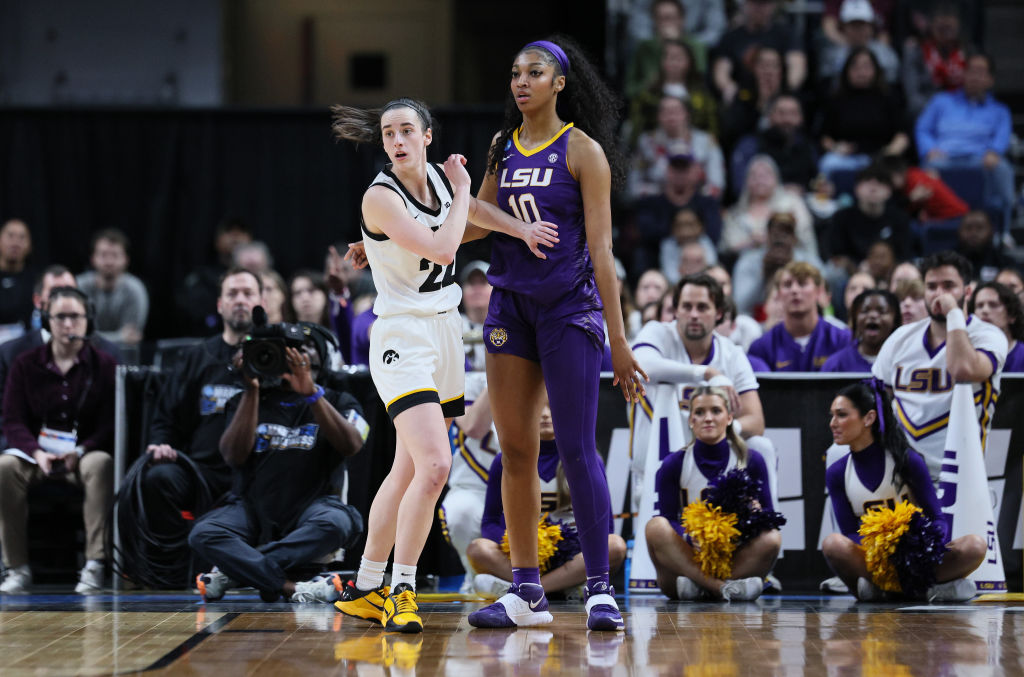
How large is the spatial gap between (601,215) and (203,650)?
2.12m

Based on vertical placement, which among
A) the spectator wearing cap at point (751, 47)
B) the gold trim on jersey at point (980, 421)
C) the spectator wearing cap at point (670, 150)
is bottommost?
the gold trim on jersey at point (980, 421)

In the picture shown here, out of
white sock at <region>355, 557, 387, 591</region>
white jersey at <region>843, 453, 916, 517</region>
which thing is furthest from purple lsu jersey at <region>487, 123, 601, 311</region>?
white jersey at <region>843, 453, 916, 517</region>

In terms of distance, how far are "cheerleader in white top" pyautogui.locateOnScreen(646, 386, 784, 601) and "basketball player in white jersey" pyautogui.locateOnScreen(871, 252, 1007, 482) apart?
88 cm

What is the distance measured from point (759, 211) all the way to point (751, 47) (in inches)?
97.0

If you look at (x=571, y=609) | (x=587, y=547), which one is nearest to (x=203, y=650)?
(x=587, y=547)

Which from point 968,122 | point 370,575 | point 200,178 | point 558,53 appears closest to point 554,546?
point 370,575

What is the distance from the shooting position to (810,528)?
6797mm

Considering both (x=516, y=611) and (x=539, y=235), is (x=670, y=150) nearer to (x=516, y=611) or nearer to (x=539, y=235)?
(x=539, y=235)

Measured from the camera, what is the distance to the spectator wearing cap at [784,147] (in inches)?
451

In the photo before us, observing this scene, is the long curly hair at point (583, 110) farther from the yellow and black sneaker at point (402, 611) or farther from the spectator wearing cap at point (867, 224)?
the spectator wearing cap at point (867, 224)

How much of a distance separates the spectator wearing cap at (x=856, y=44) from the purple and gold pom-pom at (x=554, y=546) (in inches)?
304

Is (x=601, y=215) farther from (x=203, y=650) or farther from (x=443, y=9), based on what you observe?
(x=443, y=9)

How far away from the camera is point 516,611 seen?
4.95 meters

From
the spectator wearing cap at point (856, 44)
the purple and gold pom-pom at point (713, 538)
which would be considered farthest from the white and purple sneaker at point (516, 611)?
the spectator wearing cap at point (856, 44)
